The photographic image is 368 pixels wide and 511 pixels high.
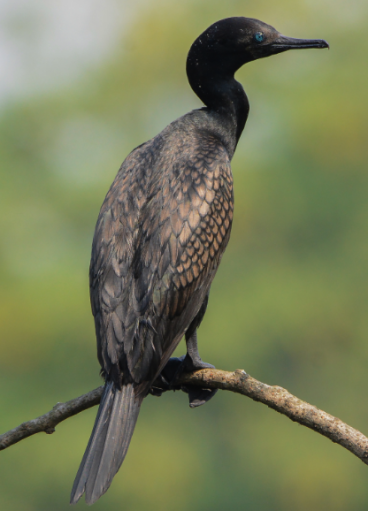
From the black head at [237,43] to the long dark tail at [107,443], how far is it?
2610mm

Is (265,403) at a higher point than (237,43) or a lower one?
lower

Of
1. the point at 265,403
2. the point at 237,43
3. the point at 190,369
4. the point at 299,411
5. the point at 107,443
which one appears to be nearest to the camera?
the point at 299,411

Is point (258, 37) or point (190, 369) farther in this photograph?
point (258, 37)

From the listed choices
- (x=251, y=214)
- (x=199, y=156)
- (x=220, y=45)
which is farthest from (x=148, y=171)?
(x=251, y=214)

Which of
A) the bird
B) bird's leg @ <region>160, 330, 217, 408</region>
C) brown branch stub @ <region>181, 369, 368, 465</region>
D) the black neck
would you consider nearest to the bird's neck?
the black neck

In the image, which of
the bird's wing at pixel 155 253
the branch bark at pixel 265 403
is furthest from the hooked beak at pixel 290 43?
the branch bark at pixel 265 403

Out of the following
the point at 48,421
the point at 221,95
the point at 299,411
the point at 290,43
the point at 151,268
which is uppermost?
the point at 290,43

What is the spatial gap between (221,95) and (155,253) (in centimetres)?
171

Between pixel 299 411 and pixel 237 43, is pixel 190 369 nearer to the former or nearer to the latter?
pixel 299 411

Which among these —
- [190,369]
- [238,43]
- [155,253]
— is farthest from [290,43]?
[190,369]

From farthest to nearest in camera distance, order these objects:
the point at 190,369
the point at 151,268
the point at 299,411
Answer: the point at 190,369, the point at 151,268, the point at 299,411

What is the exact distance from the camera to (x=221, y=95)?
4.87m

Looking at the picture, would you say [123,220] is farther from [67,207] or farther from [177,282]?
[67,207]

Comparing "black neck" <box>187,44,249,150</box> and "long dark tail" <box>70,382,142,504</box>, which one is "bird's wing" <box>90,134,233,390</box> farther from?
"black neck" <box>187,44,249,150</box>
